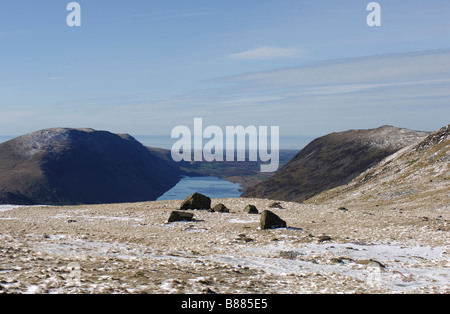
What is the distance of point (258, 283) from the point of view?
1509 cm

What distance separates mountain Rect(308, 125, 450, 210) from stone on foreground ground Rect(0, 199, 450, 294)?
27.3m

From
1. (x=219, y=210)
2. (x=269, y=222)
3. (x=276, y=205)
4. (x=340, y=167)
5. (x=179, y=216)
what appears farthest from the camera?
(x=340, y=167)

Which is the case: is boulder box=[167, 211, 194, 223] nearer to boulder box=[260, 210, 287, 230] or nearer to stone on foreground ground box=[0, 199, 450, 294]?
stone on foreground ground box=[0, 199, 450, 294]

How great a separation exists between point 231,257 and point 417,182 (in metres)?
62.3

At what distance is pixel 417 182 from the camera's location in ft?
234

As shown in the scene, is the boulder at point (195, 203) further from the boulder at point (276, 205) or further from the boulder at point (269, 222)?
the boulder at point (269, 222)

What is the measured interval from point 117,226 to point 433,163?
72.2 metres

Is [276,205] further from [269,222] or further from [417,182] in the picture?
[417,182]

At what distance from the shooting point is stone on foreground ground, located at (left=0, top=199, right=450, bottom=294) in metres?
14.2

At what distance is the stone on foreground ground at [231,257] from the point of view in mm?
14211

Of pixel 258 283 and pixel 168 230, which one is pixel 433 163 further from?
pixel 258 283

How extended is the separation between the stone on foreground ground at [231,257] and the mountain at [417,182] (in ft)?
89.6

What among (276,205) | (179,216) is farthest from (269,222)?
(276,205)
